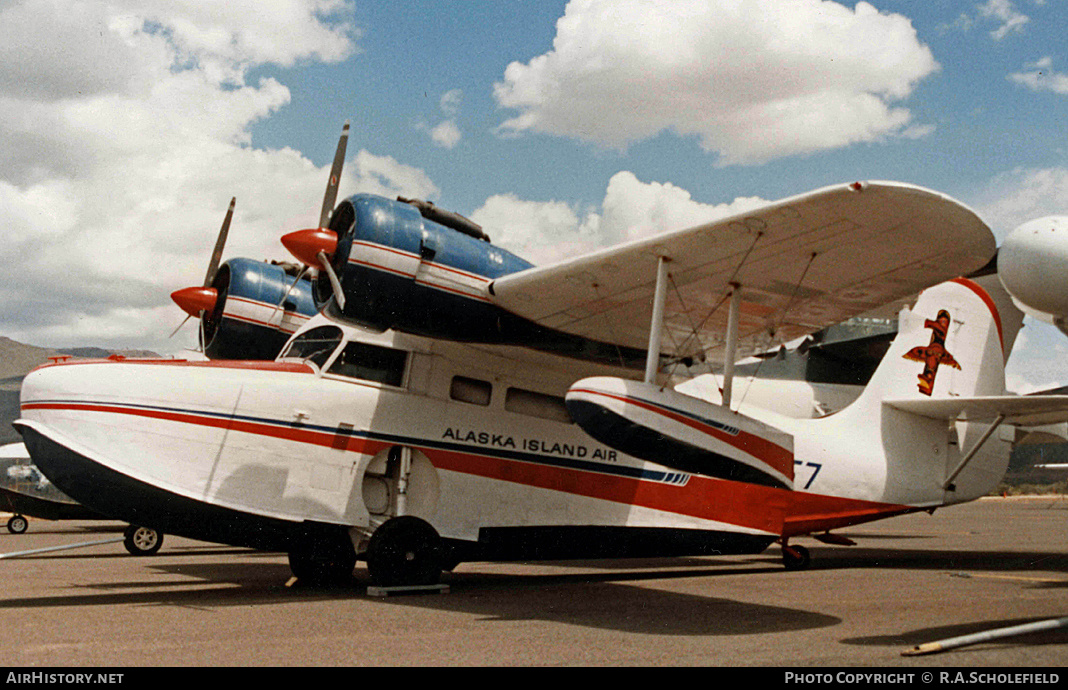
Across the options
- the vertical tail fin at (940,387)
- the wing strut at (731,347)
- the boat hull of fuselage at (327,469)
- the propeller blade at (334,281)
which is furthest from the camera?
the vertical tail fin at (940,387)

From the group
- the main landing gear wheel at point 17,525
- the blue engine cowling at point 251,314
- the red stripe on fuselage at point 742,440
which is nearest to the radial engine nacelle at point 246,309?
the blue engine cowling at point 251,314

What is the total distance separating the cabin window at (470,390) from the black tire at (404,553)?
142 cm

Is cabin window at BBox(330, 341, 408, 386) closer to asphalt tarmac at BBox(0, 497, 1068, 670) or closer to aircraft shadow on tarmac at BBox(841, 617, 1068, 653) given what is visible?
asphalt tarmac at BBox(0, 497, 1068, 670)

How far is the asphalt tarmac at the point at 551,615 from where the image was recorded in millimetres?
5117

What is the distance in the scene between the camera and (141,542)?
1416 cm

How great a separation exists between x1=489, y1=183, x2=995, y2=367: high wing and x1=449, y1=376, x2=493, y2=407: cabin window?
101cm

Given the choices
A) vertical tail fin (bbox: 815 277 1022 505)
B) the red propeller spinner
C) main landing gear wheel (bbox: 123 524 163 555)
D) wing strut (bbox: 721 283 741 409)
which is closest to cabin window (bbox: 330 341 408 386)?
wing strut (bbox: 721 283 741 409)

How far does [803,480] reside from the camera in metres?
10.8

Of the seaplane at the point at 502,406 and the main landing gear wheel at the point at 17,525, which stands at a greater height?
the seaplane at the point at 502,406

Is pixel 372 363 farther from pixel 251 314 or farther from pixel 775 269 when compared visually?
pixel 775 269

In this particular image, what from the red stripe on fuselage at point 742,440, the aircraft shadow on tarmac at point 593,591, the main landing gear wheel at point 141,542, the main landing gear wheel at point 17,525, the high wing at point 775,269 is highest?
the high wing at point 775,269

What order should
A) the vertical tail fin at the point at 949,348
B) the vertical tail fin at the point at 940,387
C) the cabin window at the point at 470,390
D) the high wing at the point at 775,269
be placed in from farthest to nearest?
the vertical tail fin at the point at 949,348 → the vertical tail fin at the point at 940,387 → the cabin window at the point at 470,390 → the high wing at the point at 775,269

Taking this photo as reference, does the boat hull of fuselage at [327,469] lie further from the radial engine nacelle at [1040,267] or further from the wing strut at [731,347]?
the radial engine nacelle at [1040,267]

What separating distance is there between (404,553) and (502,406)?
196 cm
